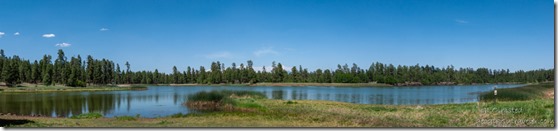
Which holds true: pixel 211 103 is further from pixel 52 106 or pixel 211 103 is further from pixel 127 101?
pixel 127 101

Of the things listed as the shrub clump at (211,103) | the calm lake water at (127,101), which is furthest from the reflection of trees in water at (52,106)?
the shrub clump at (211,103)

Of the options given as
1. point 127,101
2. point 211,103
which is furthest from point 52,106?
point 211,103

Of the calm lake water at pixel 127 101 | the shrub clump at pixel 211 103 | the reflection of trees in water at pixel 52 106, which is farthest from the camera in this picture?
the calm lake water at pixel 127 101

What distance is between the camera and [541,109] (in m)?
24.4

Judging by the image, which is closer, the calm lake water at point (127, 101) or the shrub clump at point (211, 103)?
the shrub clump at point (211, 103)

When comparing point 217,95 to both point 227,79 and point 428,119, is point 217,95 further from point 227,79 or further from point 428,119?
point 227,79

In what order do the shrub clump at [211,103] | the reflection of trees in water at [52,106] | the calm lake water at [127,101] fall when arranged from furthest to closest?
the calm lake water at [127,101], the shrub clump at [211,103], the reflection of trees in water at [52,106]

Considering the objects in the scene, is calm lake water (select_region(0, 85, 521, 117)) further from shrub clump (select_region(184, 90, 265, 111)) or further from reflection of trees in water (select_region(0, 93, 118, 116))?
shrub clump (select_region(184, 90, 265, 111))

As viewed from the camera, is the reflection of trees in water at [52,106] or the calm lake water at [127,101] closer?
the reflection of trees in water at [52,106]

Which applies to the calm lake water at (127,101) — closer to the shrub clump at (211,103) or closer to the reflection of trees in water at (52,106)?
the reflection of trees in water at (52,106)

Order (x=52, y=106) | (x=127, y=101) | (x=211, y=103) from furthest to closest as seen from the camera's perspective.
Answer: (x=127, y=101), (x=52, y=106), (x=211, y=103)

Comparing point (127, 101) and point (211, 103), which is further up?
point (211, 103)

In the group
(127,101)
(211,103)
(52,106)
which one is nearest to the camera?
(211,103)

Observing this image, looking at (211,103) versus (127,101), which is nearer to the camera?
(211,103)
